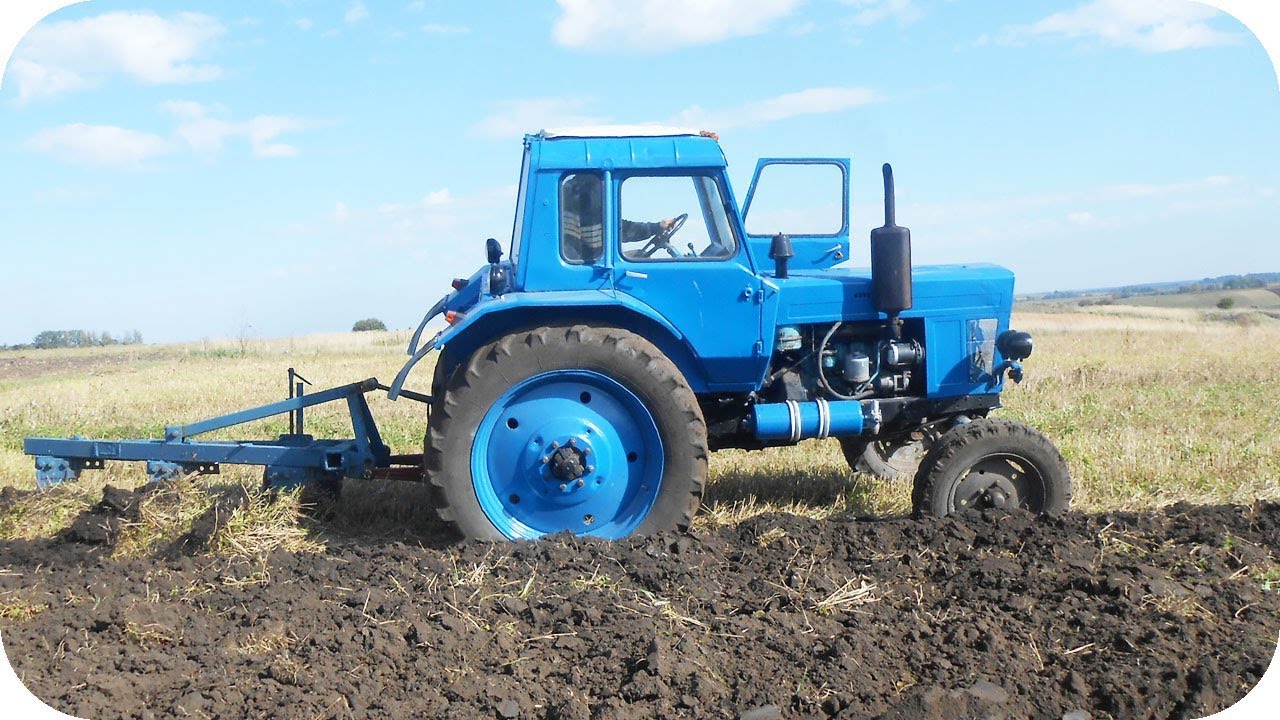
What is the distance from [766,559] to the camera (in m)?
5.14

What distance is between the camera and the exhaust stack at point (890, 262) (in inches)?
232

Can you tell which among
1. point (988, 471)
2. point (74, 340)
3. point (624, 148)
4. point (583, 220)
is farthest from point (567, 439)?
point (74, 340)

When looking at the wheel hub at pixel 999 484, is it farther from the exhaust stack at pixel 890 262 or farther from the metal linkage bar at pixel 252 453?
the metal linkage bar at pixel 252 453

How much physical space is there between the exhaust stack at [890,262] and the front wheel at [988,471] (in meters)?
0.85

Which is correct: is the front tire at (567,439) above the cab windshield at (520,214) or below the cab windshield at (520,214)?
below

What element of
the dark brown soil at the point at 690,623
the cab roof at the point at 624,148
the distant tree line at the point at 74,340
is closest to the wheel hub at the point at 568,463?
the dark brown soil at the point at 690,623

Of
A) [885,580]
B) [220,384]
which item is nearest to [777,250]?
[885,580]

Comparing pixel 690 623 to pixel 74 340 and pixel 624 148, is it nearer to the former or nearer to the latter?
pixel 624 148

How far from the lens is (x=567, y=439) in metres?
5.49

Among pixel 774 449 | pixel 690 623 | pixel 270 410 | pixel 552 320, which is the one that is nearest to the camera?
pixel 690 623

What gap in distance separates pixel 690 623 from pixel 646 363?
154 cm

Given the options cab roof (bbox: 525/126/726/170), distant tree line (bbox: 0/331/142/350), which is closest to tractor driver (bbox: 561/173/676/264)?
cab roof (bbox: 525/126/726/170)

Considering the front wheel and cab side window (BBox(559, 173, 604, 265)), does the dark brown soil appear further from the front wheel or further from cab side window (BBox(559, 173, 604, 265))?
cab side window (BBox(559, 173, 604, 265))

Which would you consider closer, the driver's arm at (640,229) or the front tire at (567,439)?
the front tire at (567,439)
